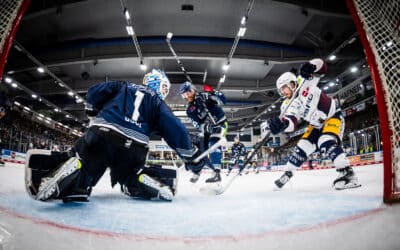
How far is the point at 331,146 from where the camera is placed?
7.06ft

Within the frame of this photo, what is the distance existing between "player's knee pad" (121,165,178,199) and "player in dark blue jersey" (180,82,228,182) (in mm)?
1460

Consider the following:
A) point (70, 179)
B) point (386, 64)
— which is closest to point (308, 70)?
point (386, 64)

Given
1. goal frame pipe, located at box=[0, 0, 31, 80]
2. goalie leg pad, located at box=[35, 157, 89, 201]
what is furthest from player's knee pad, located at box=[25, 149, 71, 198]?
goal frame pipe, located at box=[0, 0, 31, 80]

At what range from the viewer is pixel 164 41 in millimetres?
7875

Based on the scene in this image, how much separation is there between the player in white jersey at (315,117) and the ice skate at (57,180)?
67.6 inches

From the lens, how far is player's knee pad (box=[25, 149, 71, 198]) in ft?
4.78

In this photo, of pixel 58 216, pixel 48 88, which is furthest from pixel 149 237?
pixel 48 88

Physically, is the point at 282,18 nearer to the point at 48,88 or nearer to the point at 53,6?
the point at 53,6

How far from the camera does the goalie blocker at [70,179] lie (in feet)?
4.35

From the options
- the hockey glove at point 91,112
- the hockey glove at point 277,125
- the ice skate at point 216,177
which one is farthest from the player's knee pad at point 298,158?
the hockey glove at point 91,112

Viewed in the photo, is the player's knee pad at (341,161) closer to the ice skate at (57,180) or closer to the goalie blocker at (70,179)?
the goalie blocker at (70,179)

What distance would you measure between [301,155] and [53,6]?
690 cm

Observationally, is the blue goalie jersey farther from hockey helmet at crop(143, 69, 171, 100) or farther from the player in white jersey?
the player in white jersey

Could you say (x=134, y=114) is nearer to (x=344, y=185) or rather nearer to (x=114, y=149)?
(x=114, y=149)
